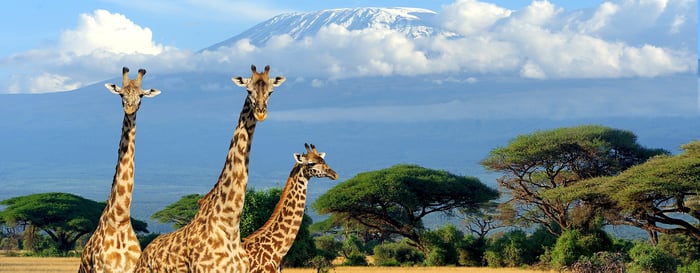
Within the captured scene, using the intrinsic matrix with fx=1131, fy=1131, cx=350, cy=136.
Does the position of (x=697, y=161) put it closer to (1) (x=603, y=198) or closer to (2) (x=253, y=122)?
(1) (x=603, y=198)

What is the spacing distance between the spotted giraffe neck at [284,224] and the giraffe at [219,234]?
198cm

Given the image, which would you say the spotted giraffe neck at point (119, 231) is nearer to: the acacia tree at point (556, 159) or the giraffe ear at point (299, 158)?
the giraffe ear at point (299, 158)

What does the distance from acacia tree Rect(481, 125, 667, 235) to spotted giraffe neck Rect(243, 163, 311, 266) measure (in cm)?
3045

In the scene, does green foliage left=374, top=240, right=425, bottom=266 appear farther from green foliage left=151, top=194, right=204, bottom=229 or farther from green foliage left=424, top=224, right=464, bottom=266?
green foliage left=151, top=194, right=204, bottom=229

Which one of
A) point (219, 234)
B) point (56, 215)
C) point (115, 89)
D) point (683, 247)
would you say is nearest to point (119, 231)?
point (219, 234)

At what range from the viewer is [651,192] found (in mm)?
36125

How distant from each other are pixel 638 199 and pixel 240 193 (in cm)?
→ 2745

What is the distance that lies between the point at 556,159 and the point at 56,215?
24.8 meters

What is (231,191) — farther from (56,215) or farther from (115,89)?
(56,215)

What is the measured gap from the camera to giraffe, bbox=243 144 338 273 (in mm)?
13422

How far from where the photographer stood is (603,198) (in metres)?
38.3

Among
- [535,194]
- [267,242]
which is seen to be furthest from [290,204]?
[535,194]

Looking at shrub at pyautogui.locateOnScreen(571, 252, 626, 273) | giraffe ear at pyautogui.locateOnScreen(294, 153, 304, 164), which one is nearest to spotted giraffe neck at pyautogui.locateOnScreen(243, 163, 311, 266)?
giraffe ear at pyautogui.locateOnScreen(294, 153, 304, 164)

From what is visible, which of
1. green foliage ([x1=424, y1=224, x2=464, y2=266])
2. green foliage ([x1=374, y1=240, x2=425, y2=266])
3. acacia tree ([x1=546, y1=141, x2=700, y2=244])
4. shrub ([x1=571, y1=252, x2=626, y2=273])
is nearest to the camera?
shrub ([x1=571, y1=252, x2=626, y2=273])
